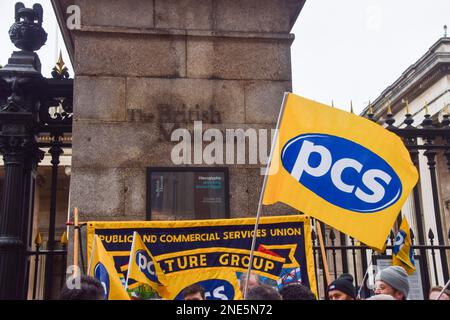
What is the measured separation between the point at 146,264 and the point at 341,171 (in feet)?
7.09

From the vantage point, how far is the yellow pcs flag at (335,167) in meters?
4.48

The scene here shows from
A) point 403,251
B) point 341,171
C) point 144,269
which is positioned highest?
point 341,171

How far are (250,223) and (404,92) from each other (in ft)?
74.8

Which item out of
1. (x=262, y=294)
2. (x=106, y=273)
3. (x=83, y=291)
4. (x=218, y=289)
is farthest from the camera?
(x=218, y=289)

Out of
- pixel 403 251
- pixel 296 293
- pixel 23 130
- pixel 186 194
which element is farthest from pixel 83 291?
pixel 403 251

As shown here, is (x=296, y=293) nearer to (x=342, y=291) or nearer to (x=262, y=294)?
(x=262, y=294)

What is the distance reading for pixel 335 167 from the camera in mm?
4559

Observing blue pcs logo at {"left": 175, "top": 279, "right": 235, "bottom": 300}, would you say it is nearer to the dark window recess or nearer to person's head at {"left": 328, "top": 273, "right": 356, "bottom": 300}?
the dark window recess

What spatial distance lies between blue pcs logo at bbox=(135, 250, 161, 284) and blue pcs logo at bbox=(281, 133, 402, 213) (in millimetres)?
1770

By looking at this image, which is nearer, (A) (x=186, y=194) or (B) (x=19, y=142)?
(A) (x=186, y=194)

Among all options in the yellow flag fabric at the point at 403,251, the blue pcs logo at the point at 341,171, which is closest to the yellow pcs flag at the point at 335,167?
the blue pcs logo at the point at 341,171

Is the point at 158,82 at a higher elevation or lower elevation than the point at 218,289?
higher

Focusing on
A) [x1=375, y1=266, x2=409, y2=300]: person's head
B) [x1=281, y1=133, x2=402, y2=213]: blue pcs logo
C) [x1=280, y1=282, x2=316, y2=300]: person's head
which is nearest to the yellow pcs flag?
[x1=281, y1=133, x2=402, y2=213]: blue pcs logo

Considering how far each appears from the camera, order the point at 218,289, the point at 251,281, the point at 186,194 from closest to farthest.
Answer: the point at 251,281
the point at 218,289
the point at 186,194
